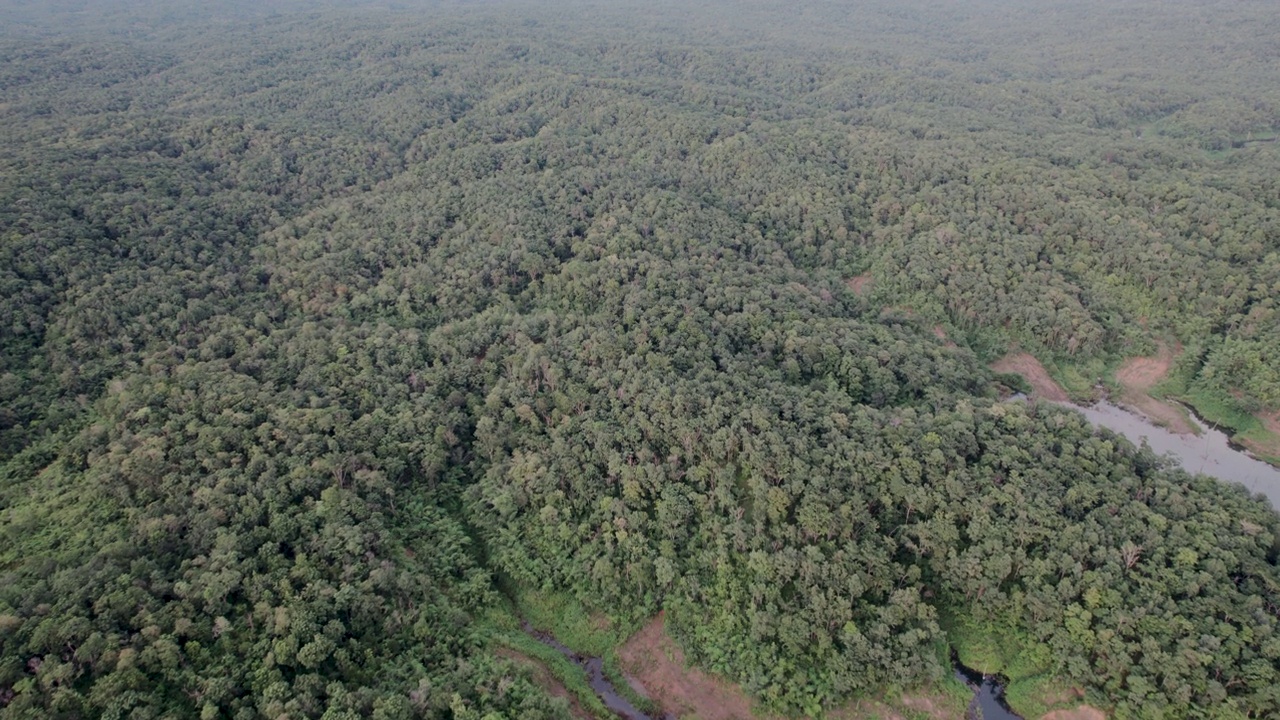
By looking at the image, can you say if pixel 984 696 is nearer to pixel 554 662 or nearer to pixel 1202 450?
pixel 554 662

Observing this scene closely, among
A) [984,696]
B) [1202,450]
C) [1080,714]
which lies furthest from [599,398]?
[1202,450]

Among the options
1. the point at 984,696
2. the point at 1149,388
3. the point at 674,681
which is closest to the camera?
the point at 984,696

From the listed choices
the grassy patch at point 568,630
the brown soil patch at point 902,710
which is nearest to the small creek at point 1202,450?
the brown soil patch at point 902,710

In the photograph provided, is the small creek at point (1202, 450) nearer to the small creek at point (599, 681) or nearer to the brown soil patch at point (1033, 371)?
the brown soil patch at point (1033, 371)

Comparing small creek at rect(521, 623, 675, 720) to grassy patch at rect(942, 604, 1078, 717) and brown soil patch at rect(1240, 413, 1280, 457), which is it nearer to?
grassy patch at rect(942, 604, 1078, 717)

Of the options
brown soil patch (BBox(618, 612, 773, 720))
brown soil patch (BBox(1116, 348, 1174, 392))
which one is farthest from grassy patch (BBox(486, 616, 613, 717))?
brown soil patch (BBox(1116, 348, 1174, 392))

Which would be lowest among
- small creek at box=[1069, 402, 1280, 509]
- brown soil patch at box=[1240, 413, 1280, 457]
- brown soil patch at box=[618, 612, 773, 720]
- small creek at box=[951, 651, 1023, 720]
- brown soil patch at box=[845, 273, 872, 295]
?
brown soil patch at box=[618, 612, 773, 720]
